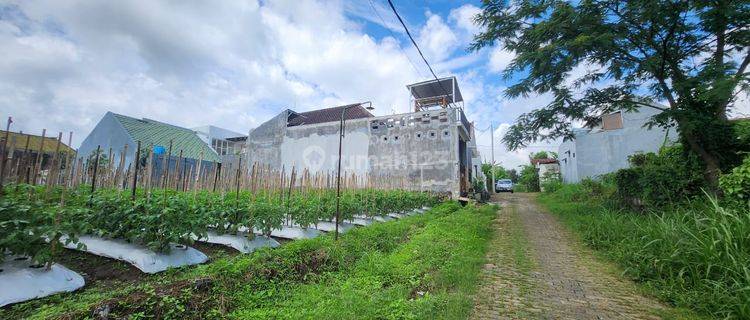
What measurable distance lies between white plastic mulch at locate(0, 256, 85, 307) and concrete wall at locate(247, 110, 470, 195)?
14.6 m

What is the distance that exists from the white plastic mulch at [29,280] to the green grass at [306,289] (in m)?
0.09

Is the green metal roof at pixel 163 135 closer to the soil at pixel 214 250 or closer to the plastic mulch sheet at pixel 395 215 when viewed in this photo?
the plastic mulch sheet at pixel 395 215

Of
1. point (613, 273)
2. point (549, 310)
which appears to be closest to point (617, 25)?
point (613, 273)

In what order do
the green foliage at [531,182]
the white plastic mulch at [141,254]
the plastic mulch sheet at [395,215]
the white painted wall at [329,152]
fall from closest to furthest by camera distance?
the white plastic mulch at [141,254]
the plastic mulch sheet at [395,215]
the white painted wall at [329,152]
the green foliage at [531,182]

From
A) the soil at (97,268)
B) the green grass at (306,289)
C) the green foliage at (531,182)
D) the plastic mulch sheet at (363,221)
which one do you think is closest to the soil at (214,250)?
the green grass at (306,289)

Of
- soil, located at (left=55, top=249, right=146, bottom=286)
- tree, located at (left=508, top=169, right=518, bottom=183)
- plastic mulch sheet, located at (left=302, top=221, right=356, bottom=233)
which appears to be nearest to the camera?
soil, located at (left=55, top=249, right=146, bottom=286)

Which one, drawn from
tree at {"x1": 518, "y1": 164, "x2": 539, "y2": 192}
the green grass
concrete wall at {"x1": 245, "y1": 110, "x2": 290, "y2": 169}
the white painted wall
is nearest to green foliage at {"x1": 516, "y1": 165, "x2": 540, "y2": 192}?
tree at {"x1": 518, "y1": 164, "x2": 539, "y2": 192}

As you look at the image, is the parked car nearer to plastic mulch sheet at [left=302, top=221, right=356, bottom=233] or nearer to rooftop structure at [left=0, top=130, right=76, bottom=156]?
plastic mulch sheet at [left=302, top=221, right=356, bottom=233]

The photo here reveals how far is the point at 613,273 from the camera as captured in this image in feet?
14.8

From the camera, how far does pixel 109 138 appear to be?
59.3ft

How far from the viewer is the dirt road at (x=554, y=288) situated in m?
3.20

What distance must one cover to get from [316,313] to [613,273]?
4194 millimetres

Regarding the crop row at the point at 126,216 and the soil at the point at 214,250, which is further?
the soil at the point at 214,250

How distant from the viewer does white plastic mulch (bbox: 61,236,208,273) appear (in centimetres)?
377
